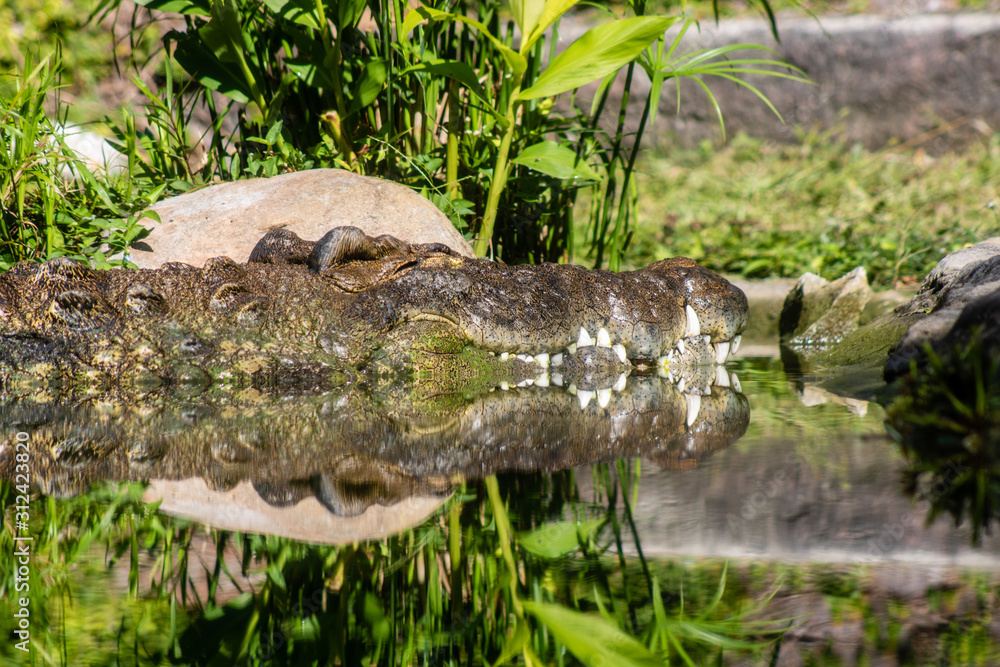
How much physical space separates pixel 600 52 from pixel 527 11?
0.32 m

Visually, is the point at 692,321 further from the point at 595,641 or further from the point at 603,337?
the point at 595,641

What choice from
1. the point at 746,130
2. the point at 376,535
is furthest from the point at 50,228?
the point at 746,130

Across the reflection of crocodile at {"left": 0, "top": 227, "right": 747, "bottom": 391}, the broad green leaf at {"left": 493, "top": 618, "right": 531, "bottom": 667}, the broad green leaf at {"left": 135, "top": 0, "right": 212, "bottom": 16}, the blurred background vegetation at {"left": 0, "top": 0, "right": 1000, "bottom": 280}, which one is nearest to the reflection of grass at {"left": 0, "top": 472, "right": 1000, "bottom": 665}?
the broad green leaf at {"left": 493, "top": 618, "right": 531, "bottom": 667}

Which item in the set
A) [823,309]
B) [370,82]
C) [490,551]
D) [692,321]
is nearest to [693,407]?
[692,321]

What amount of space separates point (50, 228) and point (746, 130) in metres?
6.07

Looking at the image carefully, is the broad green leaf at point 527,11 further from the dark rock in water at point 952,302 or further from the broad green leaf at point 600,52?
the dark rock in water at point 952,302

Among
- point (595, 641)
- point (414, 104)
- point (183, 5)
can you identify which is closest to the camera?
point (595, 641)

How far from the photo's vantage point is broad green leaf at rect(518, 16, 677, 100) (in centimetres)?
286

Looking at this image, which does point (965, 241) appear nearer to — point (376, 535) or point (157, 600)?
point (376, 535)

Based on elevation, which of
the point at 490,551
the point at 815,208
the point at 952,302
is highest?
the point at 815,208

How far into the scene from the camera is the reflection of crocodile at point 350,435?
1.77 meters

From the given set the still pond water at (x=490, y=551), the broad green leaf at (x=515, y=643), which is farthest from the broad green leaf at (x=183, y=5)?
the broad green leaf at (x=515, y=643)

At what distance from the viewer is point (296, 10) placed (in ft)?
11.1

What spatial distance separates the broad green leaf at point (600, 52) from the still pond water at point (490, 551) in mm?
1477
